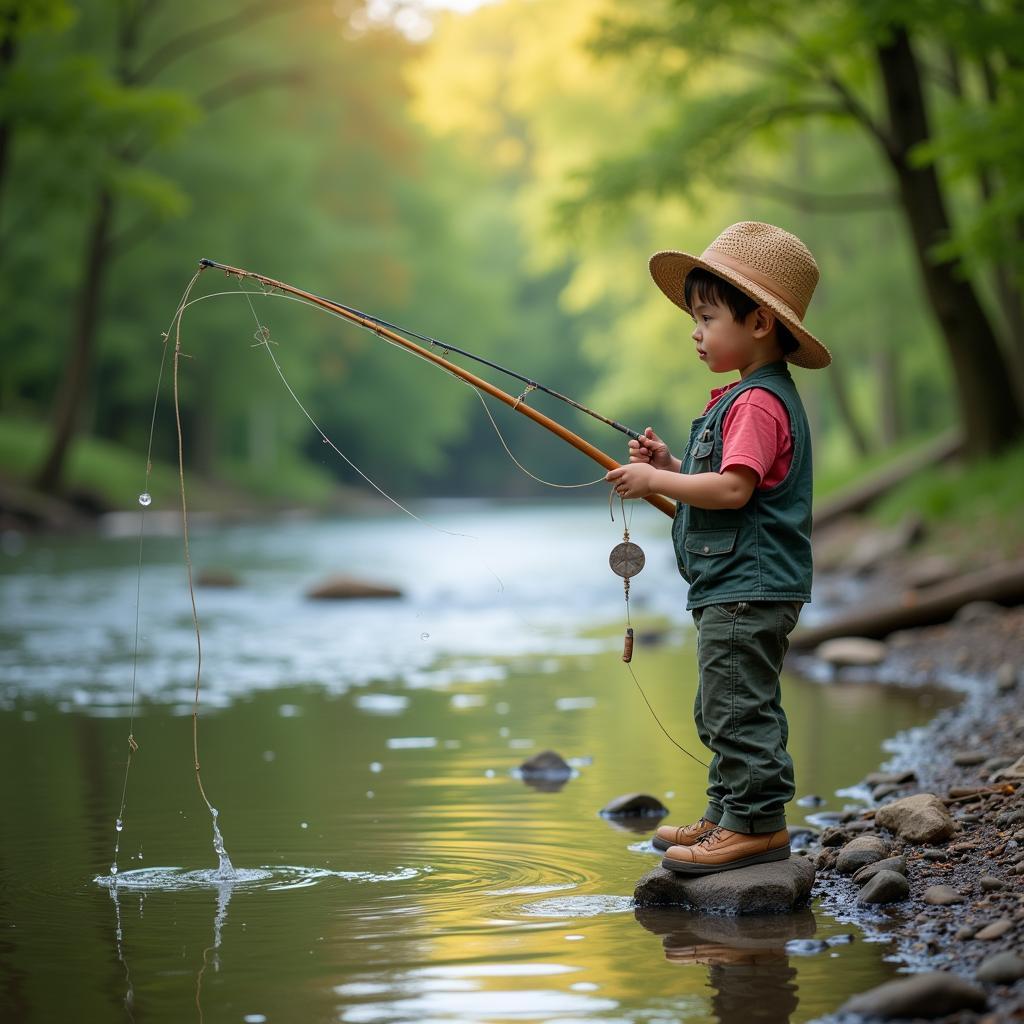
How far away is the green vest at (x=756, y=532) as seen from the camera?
384 cm

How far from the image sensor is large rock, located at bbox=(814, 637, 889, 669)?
8.76 m

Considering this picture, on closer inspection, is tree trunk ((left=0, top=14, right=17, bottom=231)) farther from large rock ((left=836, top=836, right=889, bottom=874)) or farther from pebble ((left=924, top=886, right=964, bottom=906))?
pebble ((left=924, top=886, right=964, bottom=906))

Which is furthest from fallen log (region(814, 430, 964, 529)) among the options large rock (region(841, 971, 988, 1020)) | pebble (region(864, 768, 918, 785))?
large rock (region(841, 971, 988, 1020))

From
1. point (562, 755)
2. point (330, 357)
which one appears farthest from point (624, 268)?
point (562, 755)

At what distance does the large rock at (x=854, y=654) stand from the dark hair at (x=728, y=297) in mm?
4926

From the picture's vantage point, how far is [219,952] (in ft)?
11.6

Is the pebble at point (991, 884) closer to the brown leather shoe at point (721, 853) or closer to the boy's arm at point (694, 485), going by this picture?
the brown leather shoe at point (721, 853)

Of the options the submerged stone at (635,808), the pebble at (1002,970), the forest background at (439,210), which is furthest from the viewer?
the forest background at (439,210)

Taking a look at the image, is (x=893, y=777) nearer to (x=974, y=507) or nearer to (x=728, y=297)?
(x=728, y=297)

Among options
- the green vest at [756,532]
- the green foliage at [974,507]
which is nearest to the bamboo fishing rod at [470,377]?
the green vest at [756,532]

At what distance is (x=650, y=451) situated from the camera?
13.2ft

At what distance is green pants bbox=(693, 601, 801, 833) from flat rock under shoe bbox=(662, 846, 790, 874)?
0.22 ft

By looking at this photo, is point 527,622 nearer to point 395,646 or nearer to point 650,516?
A: point 395,646

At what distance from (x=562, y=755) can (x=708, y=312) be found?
263 cm
